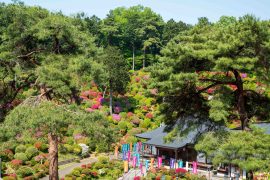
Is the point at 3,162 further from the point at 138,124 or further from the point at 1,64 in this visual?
the point at 138,124

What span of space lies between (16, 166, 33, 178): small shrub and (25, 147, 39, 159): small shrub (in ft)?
9.95

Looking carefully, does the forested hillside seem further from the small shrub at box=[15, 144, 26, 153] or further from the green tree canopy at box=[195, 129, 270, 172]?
the small shrub at box=[15, 144, 26, 153]

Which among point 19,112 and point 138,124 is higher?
point 19,112

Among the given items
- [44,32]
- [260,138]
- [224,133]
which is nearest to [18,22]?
[44,32]

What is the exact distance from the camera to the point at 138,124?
44.7 meters

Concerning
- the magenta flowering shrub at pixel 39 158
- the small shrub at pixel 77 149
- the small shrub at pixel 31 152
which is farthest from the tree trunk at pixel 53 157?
the small shrub at pixel 77 149

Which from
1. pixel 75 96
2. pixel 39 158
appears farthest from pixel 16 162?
pixel 75 96

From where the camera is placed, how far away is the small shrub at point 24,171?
2652cm

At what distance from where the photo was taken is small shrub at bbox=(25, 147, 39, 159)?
3033cm

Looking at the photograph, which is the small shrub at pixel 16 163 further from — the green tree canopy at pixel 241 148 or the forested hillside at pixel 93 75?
the green tree canopy at pixel 241 148

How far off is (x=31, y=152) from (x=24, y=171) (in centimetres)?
410

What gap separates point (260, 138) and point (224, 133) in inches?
63.3

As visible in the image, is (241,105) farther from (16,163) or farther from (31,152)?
(31,152)

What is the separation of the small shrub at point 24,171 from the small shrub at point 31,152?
3.03 m
